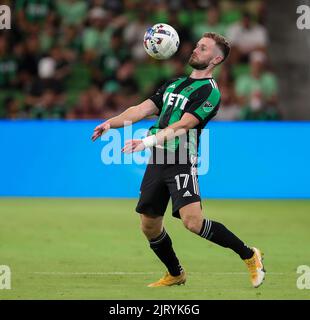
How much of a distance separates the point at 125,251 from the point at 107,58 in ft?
28.5

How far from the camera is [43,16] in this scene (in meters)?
20.9

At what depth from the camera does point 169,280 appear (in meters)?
9.66

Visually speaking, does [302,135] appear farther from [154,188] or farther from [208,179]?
[154,188]

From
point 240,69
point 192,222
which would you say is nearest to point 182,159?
point 192,222

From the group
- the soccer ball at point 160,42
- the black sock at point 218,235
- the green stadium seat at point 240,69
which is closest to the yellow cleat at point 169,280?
the black sock at point 218,235

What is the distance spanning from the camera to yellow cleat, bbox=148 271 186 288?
31.6 feet

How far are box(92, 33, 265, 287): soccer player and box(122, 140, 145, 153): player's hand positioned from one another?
11.5 inches

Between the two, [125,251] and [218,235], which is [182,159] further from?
[125,251]

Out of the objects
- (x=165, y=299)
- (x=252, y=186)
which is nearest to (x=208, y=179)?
(x=252, y=186)

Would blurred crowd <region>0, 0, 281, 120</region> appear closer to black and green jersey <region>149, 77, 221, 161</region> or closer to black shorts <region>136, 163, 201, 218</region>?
black and green jersey <region>149, 77, 221, 161</region>

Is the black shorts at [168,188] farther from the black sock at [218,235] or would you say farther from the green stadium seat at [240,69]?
the green stadium seat at [240,69]

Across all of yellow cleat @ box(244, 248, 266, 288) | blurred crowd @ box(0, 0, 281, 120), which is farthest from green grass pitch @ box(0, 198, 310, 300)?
blurred crowd @ box(0, 0, 281, 120)

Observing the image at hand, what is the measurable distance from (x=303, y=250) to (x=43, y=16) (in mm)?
10665

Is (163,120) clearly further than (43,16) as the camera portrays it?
No
